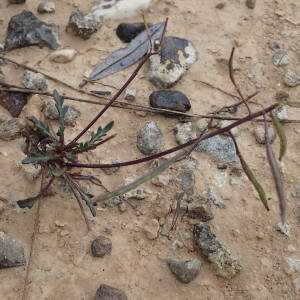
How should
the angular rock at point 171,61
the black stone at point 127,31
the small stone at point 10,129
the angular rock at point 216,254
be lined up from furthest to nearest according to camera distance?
the black stone at point 127,31, the angular rock at point 171,61, the small stone at point 10,129, the angular rock at point 216,254

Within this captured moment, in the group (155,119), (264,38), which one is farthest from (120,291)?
(264,38)

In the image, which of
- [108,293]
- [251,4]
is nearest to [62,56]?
[251,4]

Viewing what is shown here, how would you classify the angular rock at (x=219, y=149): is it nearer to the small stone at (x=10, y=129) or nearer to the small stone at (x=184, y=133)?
the small stone at (x=184, y=133)

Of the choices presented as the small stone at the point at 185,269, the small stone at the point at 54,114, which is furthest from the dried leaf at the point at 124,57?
the small stone at the point at 185,269

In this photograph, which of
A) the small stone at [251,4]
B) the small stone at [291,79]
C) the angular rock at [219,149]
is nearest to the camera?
the angular rock at [219,149]

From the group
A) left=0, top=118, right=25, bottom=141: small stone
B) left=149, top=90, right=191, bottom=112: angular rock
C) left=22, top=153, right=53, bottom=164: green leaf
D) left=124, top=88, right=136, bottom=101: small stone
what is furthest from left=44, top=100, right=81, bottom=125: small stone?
left=22, top=153, right=53, bottom=164: green leaf

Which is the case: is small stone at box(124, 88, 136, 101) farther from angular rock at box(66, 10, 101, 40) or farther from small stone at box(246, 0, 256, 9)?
small stone at box(246, 0, 256, 9)
